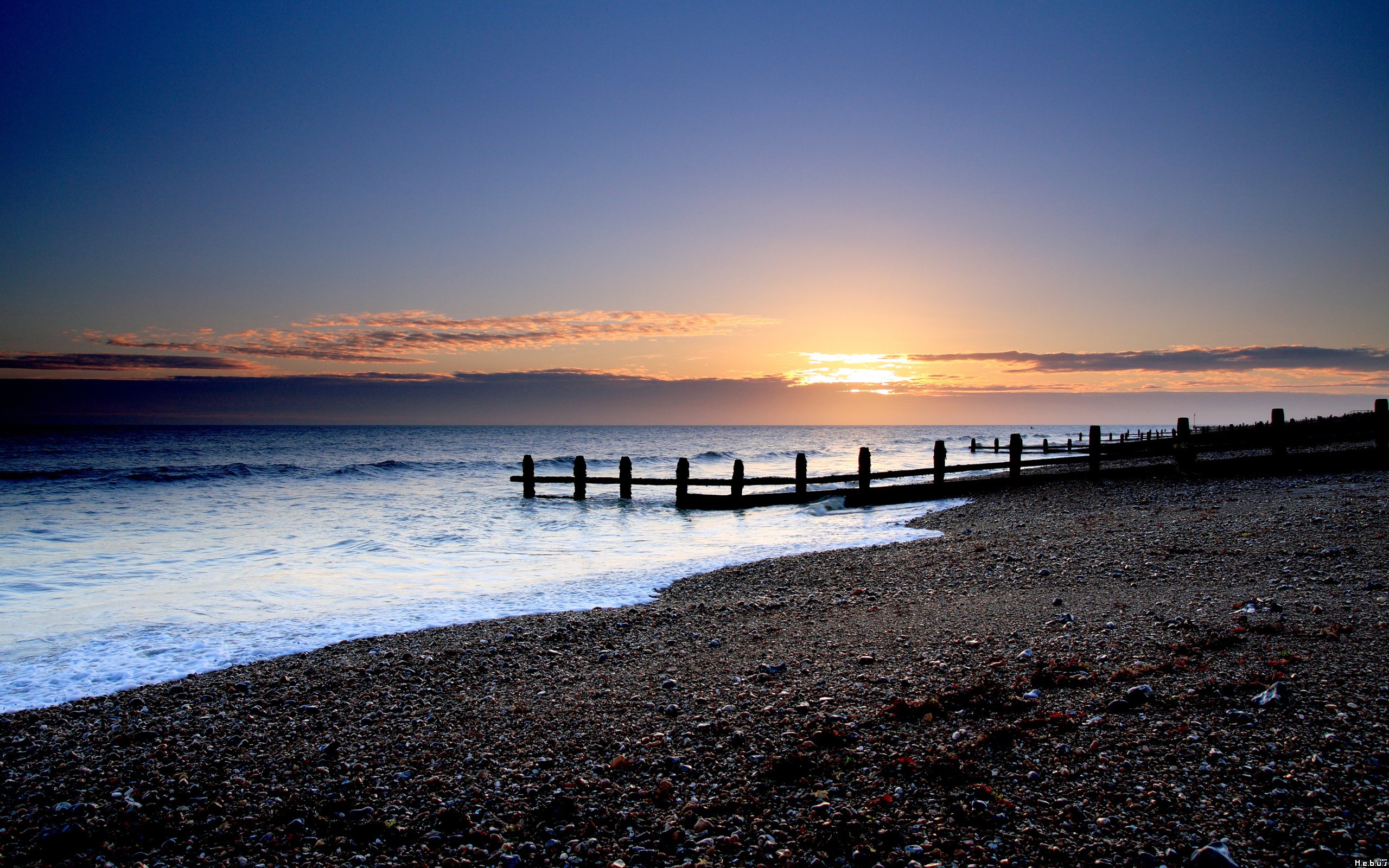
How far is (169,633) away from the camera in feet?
25.1

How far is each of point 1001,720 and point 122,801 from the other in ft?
16.9

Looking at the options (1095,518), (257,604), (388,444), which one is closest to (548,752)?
(257,604)

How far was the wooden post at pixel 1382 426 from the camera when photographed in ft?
48.9

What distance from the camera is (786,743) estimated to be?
394 centimetres

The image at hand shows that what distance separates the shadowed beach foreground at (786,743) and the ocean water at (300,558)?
1.53 m

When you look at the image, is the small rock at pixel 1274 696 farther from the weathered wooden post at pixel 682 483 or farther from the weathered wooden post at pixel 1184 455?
the weathered wooden post at pixel 682 483

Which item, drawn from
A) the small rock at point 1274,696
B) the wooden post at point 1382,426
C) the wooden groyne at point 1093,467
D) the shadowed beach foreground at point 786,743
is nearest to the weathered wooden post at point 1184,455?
the wooden groyne at point 1093,467

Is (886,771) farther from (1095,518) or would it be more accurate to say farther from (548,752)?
(1095,518)

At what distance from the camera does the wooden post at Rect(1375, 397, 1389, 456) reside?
1491 cm

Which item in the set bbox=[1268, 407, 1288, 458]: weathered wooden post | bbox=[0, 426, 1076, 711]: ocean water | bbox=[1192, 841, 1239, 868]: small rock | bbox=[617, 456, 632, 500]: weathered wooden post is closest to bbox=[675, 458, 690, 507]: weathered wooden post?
bbox=[0, 426, 1076, 711]: ocean water

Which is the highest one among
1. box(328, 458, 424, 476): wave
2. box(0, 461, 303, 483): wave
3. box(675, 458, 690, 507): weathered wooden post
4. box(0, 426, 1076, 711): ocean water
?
box(675, 458, 690, 507): weathered wooden post

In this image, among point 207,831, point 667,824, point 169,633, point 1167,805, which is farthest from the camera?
point 169,633

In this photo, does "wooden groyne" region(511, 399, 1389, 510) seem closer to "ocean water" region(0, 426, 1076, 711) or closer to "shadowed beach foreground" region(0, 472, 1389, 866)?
"ocean water" region(0, 426, 1076, 711)

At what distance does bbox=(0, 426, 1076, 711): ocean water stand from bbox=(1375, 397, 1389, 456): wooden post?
997 centimetres
